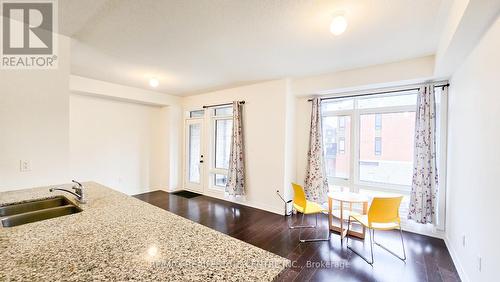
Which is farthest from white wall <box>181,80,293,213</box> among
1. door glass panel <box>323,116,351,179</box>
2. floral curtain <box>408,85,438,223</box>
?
floral curtain <box>408,85,438,223</box>

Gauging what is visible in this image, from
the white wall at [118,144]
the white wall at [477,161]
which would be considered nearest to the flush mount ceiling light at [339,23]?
the white wall at [477,161]

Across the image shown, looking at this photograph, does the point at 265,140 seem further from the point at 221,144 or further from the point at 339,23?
the point at 339,23

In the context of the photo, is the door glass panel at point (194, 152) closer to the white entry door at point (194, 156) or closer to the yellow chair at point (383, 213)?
the white entry door at point (194, 156)

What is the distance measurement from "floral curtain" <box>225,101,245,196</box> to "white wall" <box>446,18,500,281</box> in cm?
328

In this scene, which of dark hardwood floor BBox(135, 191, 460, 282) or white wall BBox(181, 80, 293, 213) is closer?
dark hardwood floor BBox(135, 191, 460, 282)

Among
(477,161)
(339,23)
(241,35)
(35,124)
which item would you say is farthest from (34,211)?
(477,161)

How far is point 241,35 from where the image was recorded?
2393 mm

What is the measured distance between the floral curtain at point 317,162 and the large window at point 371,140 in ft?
0.59

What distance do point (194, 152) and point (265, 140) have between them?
242cm

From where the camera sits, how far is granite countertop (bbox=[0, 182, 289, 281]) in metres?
0.84

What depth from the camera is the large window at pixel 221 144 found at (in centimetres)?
503

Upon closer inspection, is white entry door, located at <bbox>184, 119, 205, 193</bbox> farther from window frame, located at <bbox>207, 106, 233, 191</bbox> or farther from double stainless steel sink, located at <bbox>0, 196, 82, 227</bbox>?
double stainless steel sink, located at <bbox>0, 196, 82, 227</bbox>

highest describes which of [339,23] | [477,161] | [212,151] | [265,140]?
[339,23]

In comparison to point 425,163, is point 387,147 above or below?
above
